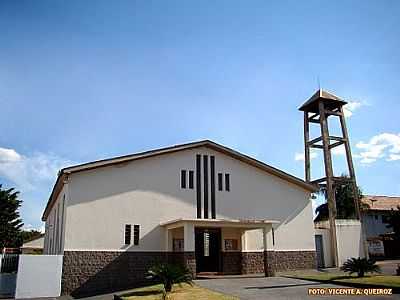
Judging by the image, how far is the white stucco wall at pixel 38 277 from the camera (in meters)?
20.1

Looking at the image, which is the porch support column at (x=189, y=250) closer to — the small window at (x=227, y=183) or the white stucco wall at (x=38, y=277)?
the small window at (x=227, y=183)

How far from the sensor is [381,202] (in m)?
49.6

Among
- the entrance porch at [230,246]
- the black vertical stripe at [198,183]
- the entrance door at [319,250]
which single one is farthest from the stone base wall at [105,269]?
the entrance door at [319,250]

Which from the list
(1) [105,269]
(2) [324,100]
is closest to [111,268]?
(1) [105,269]

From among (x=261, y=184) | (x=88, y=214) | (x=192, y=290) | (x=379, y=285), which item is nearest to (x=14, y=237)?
(x=88, y=214)

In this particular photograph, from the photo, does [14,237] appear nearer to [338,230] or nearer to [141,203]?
[141,203]

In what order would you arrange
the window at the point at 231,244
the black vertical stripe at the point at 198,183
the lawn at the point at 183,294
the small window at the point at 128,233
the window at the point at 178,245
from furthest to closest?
the window at the point at 231,244
the black vertical stripe at the point at 198,183
the window at the point at 178,245
the small window at the point at 128,233
the lawn at the point at 183,294

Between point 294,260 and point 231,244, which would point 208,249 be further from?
point 294,260

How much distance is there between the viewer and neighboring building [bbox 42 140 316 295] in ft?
71.0

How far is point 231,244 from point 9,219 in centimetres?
3427

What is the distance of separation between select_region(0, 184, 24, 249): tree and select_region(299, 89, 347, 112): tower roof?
3557 cm

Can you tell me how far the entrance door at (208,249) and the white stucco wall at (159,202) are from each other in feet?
4.19

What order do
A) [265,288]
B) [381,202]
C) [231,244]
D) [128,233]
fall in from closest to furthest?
1. [265,288]
2. [128,233]
3. [231,244]
4. [381,202]

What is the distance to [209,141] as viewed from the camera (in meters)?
25.5
